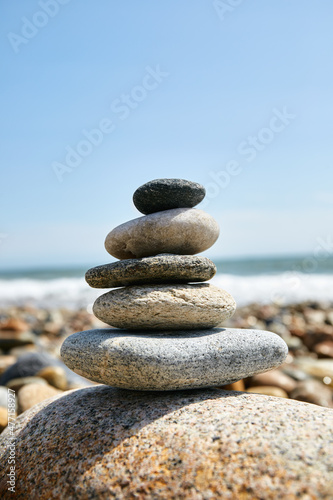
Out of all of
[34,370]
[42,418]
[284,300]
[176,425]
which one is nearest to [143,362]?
[176,425]

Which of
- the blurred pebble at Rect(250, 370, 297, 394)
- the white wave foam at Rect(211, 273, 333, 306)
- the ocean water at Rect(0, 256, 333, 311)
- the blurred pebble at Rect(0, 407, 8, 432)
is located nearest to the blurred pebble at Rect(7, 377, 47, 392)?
the blurred pebble at Rect(0, 407, 8, 432)

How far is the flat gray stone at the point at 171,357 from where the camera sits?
259cm

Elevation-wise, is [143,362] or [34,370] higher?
[143,362]

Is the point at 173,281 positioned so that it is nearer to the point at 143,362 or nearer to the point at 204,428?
the point at 143,362

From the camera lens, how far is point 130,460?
90.5 inches

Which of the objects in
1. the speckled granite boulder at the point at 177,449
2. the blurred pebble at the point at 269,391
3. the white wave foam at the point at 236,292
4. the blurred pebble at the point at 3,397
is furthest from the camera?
the white wave foam at the point at 236,292

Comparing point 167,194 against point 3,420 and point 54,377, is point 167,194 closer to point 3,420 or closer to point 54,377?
point 3,420

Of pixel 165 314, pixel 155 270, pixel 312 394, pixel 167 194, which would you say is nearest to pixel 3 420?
pixel 165 314

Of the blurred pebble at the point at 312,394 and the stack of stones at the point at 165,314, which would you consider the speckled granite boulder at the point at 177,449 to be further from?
the blurred pebble at the point at 312,394

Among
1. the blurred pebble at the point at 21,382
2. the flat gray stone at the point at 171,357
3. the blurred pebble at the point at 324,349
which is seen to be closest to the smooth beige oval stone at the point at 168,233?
the flat gray stone at the point at 171,357

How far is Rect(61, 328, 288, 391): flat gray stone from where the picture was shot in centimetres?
259

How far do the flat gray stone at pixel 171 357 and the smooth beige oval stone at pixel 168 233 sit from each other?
710mm

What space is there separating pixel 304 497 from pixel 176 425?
2.75 feet

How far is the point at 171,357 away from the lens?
2594 mm
